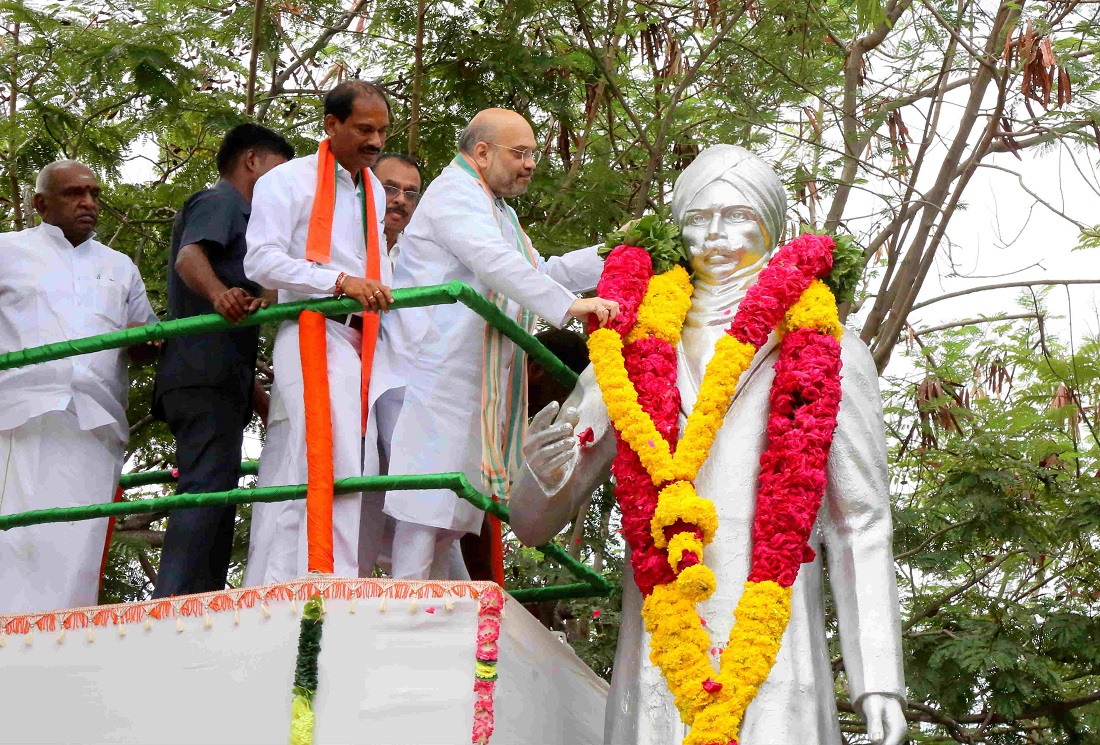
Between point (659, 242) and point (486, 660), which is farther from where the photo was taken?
point (659, 242)

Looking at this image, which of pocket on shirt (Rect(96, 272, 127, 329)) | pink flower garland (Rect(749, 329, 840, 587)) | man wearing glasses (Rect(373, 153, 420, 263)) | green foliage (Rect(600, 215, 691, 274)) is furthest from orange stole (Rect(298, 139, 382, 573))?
pink flower garland (Rect(749, 329, 840, 587))

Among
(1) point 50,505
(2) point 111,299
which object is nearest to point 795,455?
(1) point 50,505

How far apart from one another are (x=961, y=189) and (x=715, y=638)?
455 cm

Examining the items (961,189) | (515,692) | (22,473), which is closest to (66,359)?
(22,473)

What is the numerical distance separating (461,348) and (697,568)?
4.47 feet

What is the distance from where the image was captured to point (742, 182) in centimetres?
574

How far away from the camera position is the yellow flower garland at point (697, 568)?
4.86 meters

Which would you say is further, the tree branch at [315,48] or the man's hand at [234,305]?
the tree branch at [315,48]

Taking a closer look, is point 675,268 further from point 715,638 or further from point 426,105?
point 426,105

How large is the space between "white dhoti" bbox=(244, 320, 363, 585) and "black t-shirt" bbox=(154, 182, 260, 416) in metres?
0.32

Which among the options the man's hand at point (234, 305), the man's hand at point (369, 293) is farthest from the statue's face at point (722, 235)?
the man's hand at point (234, 305)

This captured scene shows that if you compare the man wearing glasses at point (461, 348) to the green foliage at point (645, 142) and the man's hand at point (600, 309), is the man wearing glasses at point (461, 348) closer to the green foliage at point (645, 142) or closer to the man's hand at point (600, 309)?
the man's hand at point (600, 309)

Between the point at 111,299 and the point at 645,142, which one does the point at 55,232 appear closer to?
the point at 111,299

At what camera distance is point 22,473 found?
20.4 ft
